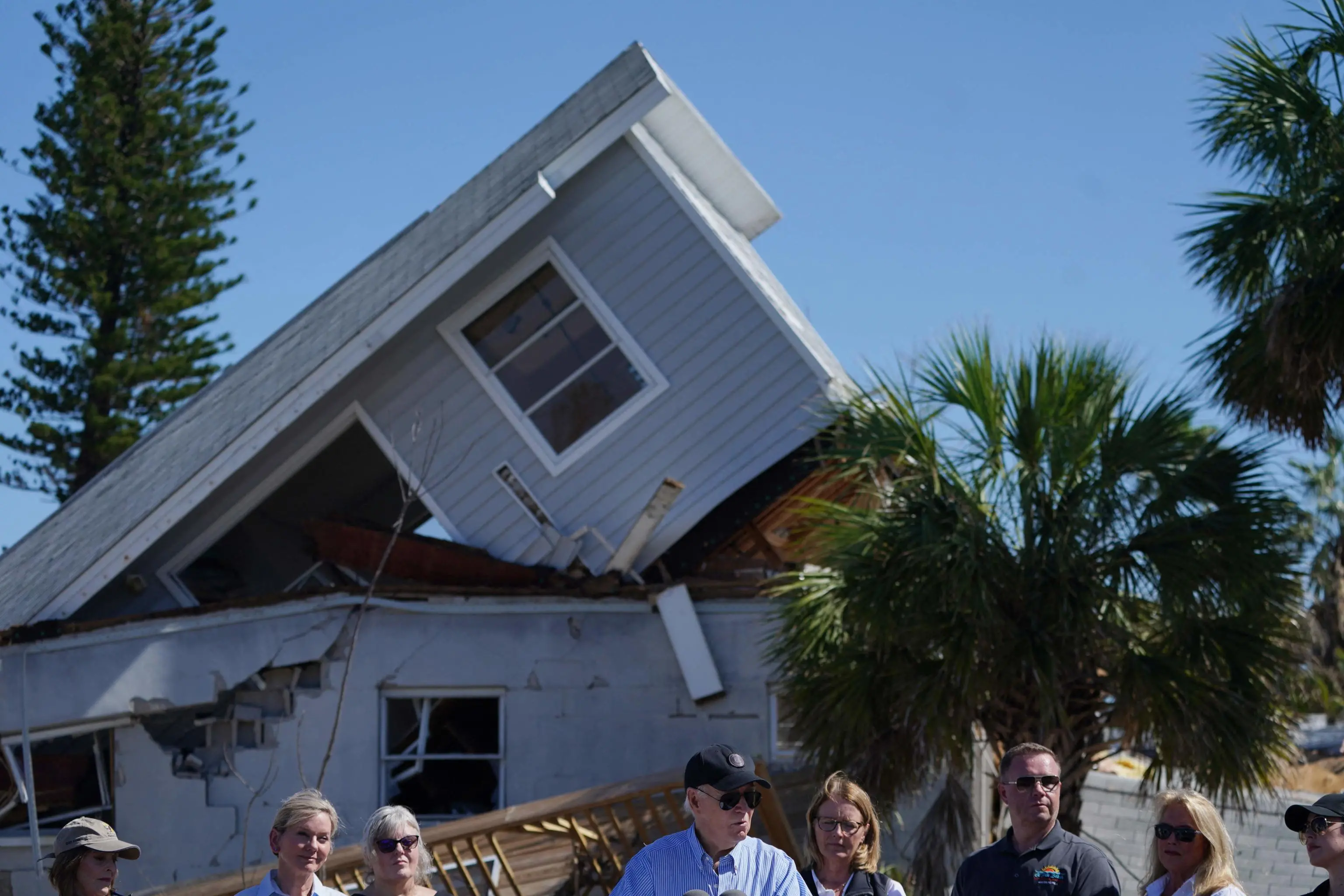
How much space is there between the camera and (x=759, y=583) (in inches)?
435

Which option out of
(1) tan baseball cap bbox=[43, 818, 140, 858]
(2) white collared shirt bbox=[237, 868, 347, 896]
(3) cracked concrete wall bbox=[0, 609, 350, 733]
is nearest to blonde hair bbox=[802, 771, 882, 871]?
(2) white collared shirt bbox=[237, 868, 347, 896]

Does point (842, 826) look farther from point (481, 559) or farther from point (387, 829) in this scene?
point (481, 559)

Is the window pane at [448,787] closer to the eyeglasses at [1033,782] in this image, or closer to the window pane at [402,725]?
the window pane at [402,725]

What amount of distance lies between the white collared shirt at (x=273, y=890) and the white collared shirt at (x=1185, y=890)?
2.86m

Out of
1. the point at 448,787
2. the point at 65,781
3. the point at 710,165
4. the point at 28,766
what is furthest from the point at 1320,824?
the point at 710,165

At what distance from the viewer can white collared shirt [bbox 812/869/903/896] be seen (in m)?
5.37

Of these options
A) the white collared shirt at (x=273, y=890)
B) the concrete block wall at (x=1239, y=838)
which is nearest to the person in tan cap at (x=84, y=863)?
the white collared shirt at (x=273, y=890)

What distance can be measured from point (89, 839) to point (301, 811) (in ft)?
2.30

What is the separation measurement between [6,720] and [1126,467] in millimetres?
7923

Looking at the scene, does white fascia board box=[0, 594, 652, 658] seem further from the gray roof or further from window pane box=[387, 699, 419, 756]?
window pane box=[387, 699, 419, 756]

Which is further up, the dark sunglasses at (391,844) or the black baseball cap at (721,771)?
the dark sunglasses at (391,844)

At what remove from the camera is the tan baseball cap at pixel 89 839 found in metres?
4.85

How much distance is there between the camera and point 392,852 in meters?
5.02

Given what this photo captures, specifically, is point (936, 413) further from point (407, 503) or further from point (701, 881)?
point (701, 881)
